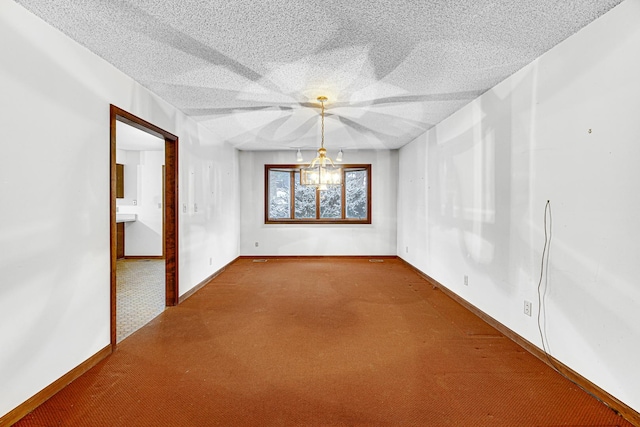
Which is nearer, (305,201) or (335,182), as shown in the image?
(335,182)

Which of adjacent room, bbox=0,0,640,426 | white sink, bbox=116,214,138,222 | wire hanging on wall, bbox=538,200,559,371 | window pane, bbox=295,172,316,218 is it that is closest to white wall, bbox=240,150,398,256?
window pane, bbox=295,172,316,218

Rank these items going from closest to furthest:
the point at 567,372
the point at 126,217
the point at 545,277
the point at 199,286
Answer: the point at 567,372, the point at 545,277, the point at 199,286, the point at 126,217

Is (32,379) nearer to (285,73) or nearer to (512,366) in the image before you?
(285,73)

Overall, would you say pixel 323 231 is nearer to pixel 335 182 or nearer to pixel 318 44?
pixel 335 182

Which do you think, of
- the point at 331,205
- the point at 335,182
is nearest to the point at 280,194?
the point at 331,205

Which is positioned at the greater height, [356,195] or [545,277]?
[356,195]

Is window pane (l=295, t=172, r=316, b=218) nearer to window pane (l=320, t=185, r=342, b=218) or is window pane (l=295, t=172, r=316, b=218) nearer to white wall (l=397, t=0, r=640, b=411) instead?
window pane (l=320, t=185, r=342, b=218)

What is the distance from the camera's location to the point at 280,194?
6711 millimetres

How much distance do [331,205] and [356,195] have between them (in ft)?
2.02

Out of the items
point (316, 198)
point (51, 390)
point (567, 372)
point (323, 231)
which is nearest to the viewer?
point (51, 390)

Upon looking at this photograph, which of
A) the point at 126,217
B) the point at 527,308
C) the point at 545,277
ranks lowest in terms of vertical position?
the point at 527,308

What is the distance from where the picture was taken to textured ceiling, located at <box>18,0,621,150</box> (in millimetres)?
1736

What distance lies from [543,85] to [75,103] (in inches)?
136

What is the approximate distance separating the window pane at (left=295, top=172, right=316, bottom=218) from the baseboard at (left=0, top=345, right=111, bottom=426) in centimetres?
464
